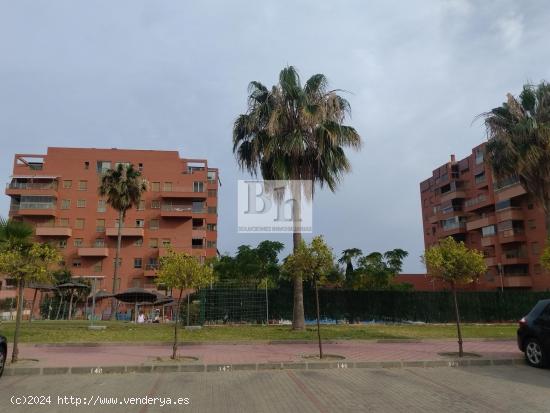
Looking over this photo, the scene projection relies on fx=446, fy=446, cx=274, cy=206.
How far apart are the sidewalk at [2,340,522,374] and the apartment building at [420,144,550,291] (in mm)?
35014

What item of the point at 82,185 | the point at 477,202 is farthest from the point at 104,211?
the point at 477,202

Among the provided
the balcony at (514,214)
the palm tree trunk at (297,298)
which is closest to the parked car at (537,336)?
the palm tree trunk at (297,298)

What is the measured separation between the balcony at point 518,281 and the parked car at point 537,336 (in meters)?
46.7

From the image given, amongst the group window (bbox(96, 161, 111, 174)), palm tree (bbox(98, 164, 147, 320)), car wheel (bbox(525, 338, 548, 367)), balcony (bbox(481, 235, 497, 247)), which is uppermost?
window (bbox(96, 161, 111, 174))

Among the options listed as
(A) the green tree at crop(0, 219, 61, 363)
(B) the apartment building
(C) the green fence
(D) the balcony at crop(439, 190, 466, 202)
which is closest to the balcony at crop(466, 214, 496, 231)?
(B) the apartment building

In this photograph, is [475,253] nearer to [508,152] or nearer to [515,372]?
[515,372]

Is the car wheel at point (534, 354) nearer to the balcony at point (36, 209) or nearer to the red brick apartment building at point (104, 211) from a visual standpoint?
the red brick apartment building at point (104, 211)

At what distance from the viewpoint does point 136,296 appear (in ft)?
97.2

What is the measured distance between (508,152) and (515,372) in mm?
16256

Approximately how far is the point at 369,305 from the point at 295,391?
1963 centimetres

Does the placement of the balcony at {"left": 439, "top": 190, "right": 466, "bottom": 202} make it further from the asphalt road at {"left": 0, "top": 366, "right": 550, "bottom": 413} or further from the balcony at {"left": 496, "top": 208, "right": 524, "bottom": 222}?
the asphalt road at {"left": 0, "top": 366, "right": 550, "bottom": 413}

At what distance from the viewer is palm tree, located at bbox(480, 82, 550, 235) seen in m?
22.5

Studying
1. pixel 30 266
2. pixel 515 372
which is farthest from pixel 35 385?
pixel 515 372

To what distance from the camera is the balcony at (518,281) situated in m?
51.4
